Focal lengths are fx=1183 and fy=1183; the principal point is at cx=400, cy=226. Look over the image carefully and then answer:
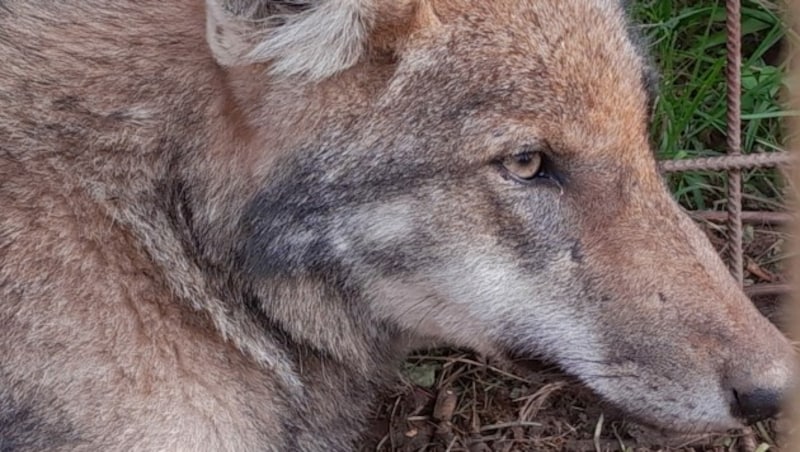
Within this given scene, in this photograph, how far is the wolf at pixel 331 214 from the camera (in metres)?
2.69

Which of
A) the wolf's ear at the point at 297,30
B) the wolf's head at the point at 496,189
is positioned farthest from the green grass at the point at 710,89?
the wolf's ear at the point at 297,30

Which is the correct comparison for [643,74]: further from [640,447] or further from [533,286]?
[640,447]

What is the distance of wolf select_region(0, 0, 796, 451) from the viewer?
269 cm

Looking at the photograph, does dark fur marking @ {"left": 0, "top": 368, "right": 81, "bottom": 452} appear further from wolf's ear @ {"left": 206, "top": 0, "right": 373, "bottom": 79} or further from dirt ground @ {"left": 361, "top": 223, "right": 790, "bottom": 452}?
dirt ground @ {"left": 361, "top": 223, "right": 790, "bottom": 452}

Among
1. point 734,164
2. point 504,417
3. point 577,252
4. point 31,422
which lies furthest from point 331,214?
point 734,164

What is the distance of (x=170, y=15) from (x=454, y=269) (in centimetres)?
98

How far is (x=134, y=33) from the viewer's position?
9.76 feet

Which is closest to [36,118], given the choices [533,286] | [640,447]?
[533,286]

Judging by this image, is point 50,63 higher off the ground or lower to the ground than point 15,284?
higher

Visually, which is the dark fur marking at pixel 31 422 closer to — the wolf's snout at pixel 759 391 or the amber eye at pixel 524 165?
the amber eye at pixel 524 165

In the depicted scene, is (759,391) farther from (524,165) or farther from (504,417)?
(504,417)

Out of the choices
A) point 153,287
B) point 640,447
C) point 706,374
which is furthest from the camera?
point 640,447

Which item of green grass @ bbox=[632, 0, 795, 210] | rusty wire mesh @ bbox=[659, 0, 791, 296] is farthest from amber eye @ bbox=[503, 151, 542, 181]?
green grass @ bbox=[632, 0, 795, 210]

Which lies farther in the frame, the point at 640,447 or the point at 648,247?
the point at 640,447
